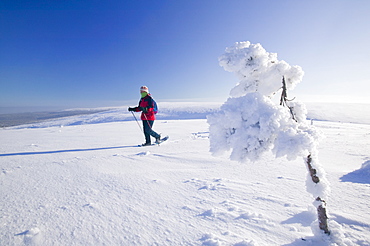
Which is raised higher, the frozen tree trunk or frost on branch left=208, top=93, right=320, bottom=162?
frost on branch left=208, top=93, right=320, bottom=162

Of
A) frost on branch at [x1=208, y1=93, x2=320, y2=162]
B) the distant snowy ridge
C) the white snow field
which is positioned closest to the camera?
frost on branch at [x1=208, y1=93, x2=320, y2=162]

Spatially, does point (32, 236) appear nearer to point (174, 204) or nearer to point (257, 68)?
point (174, 204)

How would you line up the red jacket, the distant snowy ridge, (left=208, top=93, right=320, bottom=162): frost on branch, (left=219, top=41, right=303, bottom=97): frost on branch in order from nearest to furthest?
1. (left=208, top=93, right=320, bottom=162): frost on branch
2. (left=219, top=41, right=303, bottom=97): frost on branch
3. the red jacket
4. the distant snowy ridge

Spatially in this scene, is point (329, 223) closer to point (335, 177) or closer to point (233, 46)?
point (335, 177)

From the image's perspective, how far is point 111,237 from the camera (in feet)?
4.82

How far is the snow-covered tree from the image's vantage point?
1.41 m

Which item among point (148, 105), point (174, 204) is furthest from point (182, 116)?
point (174, 204)

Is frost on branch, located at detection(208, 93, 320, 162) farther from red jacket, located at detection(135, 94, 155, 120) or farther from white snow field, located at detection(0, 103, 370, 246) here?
red jacket, located at detection(135, 94, 155, 120)

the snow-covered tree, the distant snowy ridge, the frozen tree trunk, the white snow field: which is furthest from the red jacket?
the distant snowy ridge

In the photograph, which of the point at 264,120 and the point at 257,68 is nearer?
the point at 264,120

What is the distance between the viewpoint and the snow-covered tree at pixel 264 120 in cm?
141

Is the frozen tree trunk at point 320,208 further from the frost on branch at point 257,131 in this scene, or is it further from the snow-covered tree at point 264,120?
the frost on branch at point 257,131

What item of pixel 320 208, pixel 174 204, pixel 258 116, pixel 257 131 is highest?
pixel 258 116

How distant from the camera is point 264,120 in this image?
1.44m
